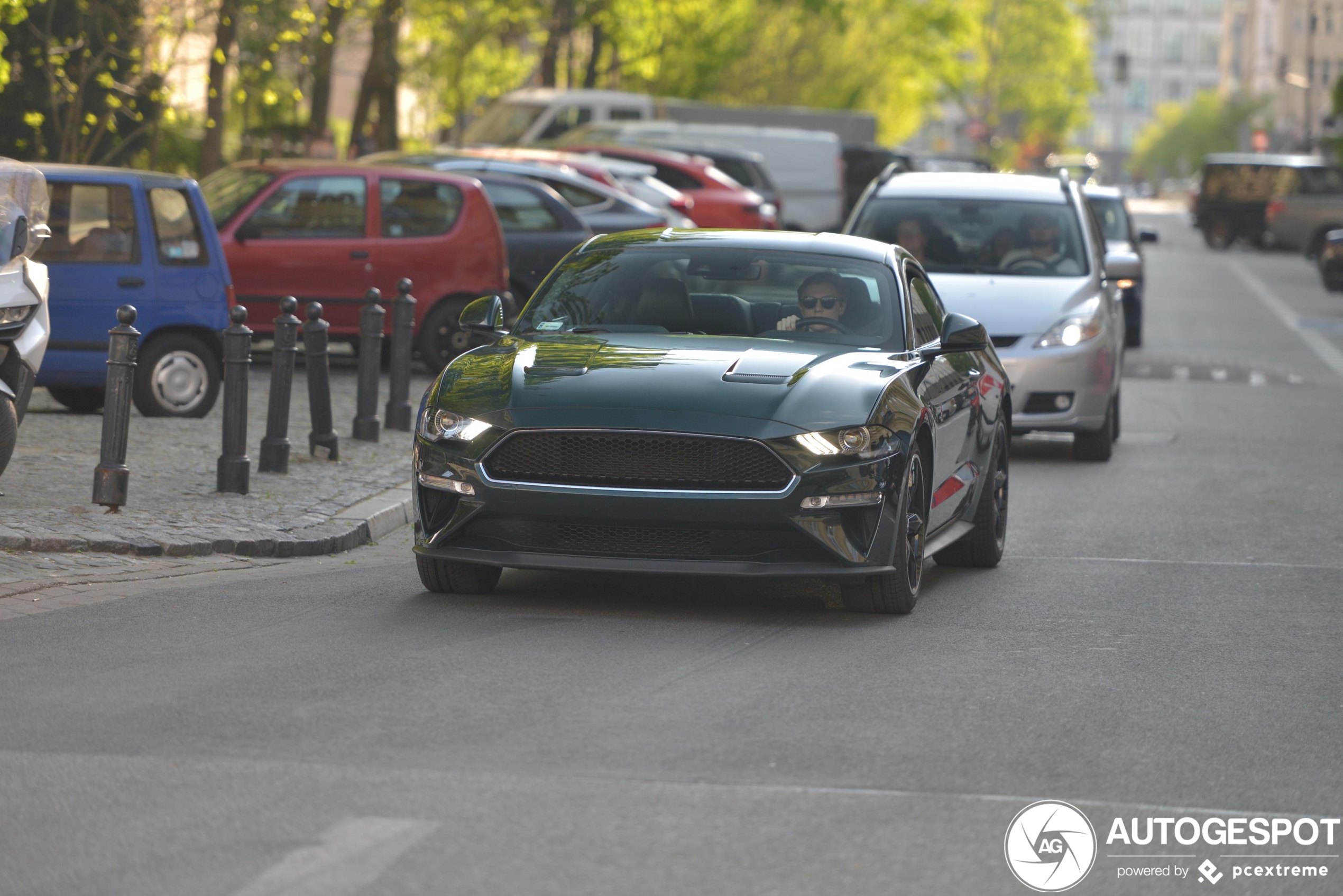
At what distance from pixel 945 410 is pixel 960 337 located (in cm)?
35

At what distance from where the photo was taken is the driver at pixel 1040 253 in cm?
1502

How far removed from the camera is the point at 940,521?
9.10 meters

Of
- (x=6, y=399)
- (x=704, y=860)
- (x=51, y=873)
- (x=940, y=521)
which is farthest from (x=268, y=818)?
(x=6, y=399)

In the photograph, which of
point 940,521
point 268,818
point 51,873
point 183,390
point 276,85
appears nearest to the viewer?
point 51,873

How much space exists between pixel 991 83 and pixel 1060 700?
426 feet

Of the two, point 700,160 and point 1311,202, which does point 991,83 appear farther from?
point 700,160

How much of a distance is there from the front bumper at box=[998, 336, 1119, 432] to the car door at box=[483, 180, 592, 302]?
6963 mm

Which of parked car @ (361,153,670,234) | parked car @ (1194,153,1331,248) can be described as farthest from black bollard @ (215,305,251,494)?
parked car @ (1194,153,1331,248)

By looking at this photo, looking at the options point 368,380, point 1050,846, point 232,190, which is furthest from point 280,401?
point 1050,846

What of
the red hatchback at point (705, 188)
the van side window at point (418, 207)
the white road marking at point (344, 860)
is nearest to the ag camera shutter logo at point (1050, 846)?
the white road marking at point (344, 860)

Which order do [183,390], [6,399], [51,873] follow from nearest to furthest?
[51,873] → [6,399] → [183,390]

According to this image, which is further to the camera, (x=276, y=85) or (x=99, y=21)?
(x=276, y=85)

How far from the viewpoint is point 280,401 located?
12.0 metres

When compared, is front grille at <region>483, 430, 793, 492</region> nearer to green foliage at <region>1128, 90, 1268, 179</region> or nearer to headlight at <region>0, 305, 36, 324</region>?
headlight at <region>0, 305, 36, 324</region>
